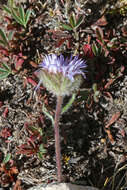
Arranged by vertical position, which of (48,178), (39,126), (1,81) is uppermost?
(1,81)

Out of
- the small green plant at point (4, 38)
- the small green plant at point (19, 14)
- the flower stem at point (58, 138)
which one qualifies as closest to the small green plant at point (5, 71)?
the small green plant at point (4, 38)

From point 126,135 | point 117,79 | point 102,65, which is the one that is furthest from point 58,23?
point 126,135

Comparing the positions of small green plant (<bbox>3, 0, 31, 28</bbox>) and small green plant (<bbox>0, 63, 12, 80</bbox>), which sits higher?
small green plant (<bbox>3, 0, 31, 28</bbox>)

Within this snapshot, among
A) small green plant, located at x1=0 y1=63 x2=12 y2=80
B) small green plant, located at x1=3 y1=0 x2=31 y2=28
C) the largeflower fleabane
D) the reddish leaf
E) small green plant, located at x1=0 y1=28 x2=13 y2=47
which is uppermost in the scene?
small green plant, located at x1=3 y1=0 x2=31 y2=28

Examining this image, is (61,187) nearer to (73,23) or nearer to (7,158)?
(7,158)

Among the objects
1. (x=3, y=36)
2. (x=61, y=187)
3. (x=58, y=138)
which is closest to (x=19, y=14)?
(x=3, y=36)

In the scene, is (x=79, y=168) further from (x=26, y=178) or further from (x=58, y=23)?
(x=58, y=23)

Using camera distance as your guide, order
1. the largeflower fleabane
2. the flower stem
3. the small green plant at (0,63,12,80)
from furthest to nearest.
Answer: the small green plant at (0,63,12,80) → the flower stem → the largeflower fleabane

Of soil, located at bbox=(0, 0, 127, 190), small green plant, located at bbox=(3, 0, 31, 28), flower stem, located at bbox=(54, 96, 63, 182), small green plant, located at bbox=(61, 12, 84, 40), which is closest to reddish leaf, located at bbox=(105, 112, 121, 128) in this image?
soil, located at bbox=(0, 0, 127, 190)

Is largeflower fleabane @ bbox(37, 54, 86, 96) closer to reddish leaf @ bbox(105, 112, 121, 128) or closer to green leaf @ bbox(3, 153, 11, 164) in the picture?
reddish leaf @ bbox(105, 112, 121, 128)

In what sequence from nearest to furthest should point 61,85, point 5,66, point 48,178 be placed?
point 61,85 → point 48,178 → point 5,66

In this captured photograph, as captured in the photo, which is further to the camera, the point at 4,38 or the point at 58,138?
the point at 4,38
